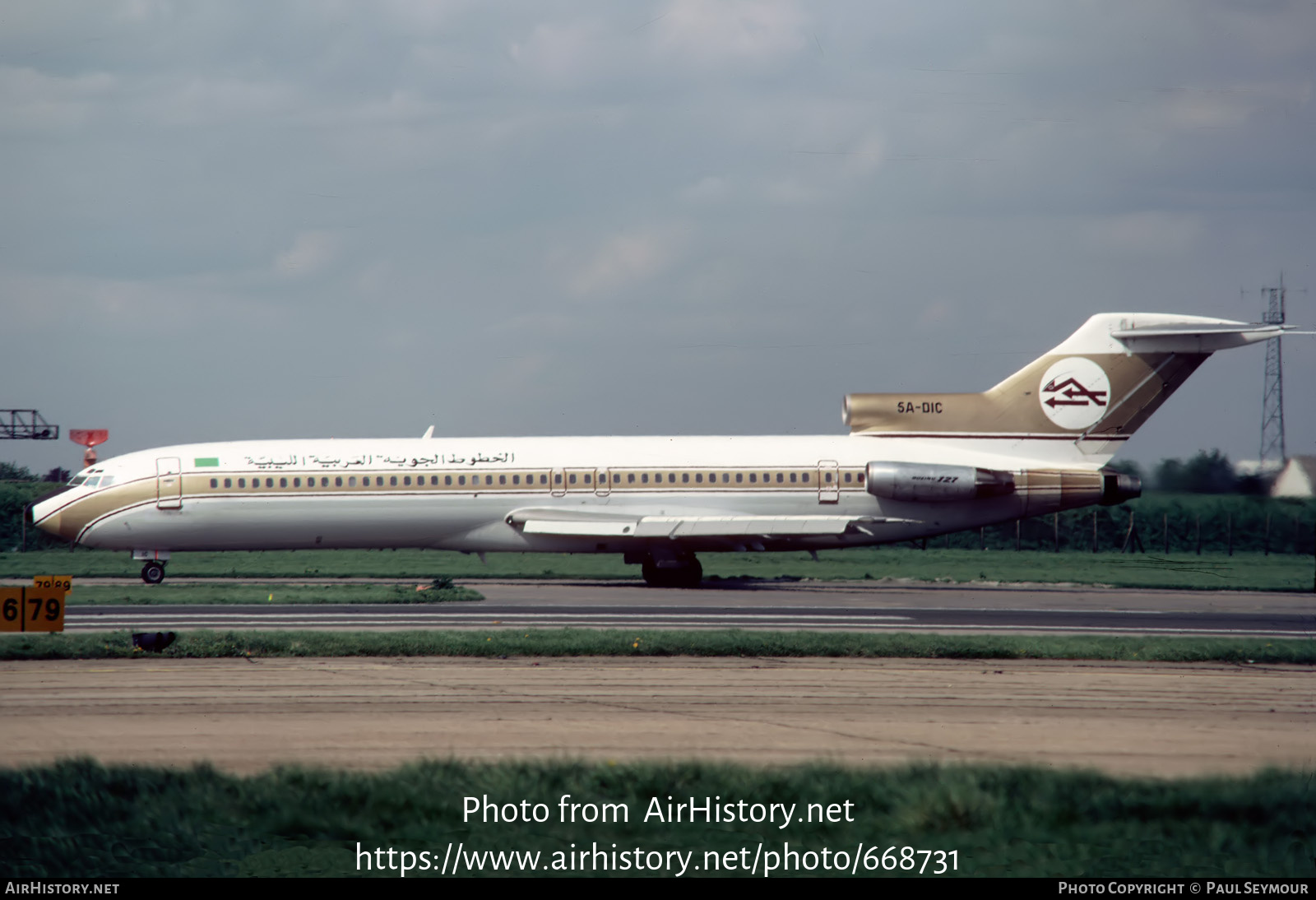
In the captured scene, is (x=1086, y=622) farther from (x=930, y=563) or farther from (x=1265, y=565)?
(x=1265, y=565)

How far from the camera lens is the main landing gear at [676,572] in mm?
34781

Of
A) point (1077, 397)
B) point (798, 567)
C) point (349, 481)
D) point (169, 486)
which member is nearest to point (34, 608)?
point (349, 481)

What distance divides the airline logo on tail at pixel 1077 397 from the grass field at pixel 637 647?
15.3 metres

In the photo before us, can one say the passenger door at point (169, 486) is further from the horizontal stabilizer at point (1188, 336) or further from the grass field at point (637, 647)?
the horizontal stabilizer at point (1188, 336)

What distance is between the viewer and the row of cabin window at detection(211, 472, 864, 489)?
112 ft

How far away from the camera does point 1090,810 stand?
32.9 feet

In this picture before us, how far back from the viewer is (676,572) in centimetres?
3481

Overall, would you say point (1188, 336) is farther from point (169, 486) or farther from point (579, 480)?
point (169, 486)

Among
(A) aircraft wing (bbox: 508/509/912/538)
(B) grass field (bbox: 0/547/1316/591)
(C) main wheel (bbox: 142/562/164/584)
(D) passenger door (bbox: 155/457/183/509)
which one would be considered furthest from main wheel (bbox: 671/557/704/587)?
(C) main wheel (bbox: 142/562/164/584)

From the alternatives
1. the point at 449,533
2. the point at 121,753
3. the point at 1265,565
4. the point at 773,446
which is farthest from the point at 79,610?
the point at 1265,565

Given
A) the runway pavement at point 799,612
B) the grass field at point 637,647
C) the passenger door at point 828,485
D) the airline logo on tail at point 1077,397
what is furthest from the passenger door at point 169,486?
the airline logo on tail at point 1077,397

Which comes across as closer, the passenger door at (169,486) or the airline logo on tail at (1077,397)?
the passenger door at (169,486)

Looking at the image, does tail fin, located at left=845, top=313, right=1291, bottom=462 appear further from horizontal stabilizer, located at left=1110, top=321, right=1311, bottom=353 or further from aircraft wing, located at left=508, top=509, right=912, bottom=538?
aircraft wing, located at left=508, top=509, right=912, bottom=538
